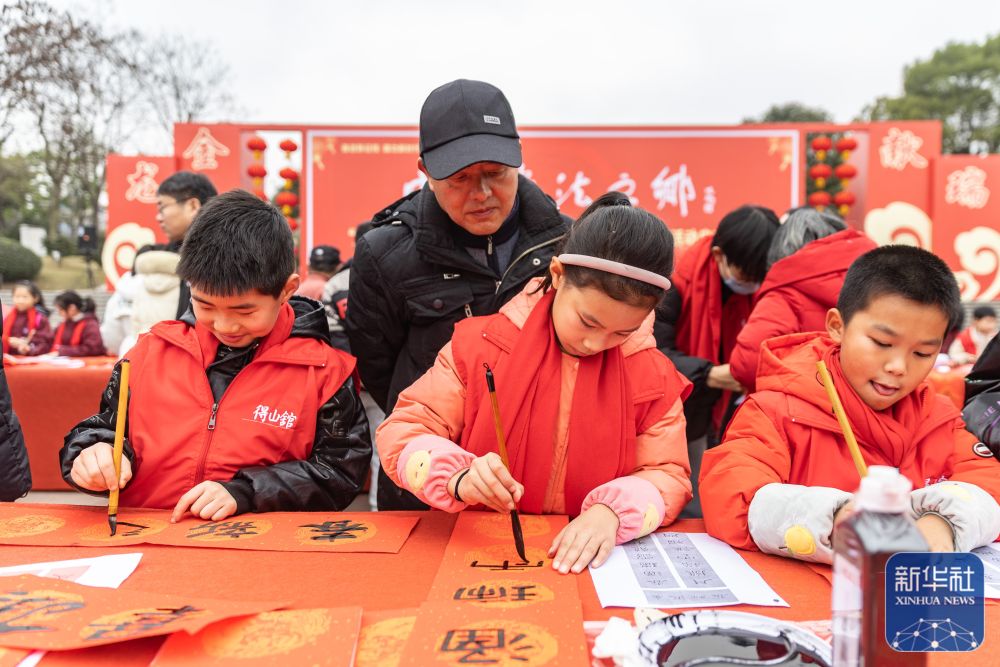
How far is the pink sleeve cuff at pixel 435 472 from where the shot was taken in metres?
1.07

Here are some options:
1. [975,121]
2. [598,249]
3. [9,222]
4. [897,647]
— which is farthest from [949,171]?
[975,121]

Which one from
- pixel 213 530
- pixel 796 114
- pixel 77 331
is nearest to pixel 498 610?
pixel 213 530

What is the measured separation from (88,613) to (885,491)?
84cm

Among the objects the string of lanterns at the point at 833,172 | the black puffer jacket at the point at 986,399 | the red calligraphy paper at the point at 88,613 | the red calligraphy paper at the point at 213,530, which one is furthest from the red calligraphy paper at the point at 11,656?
the string of lanterns at the point at 833,172

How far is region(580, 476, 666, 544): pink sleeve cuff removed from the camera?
1.09 metres

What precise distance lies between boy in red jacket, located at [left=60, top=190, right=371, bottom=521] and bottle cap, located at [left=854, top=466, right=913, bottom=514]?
99 centimetres

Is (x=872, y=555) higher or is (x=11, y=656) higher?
(x=872, y=555)

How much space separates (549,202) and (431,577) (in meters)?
1.02

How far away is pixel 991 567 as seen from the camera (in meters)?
1.01

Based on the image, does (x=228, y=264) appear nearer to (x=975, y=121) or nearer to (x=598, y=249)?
(x=598, y=249)

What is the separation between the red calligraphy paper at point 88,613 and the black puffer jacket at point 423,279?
0.86 metres

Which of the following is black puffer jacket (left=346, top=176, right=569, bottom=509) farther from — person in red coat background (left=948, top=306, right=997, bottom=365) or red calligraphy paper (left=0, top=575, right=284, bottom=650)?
person in red coat background (left=948, top=306, right=997, bottom=365)

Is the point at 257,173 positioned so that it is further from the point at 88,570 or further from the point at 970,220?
the point at 970,220

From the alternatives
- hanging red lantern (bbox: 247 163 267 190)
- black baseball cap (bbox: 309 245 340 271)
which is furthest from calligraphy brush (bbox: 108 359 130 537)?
hanging red lantern (bbox: 247 163 267 190)
